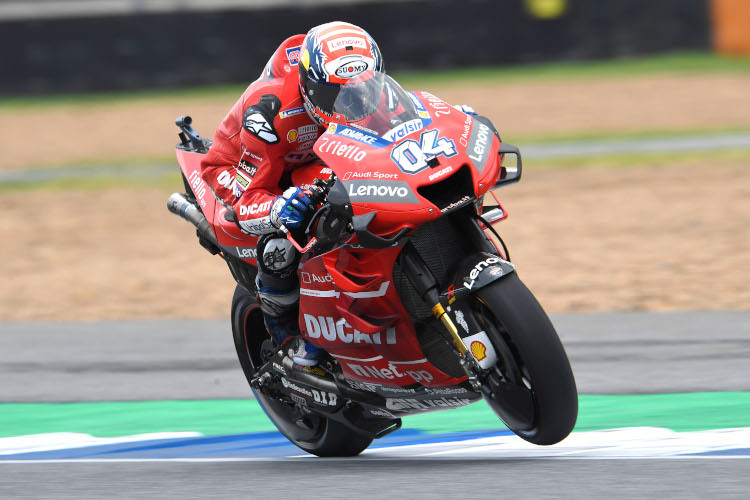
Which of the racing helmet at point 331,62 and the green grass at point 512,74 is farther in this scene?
the green grass at point 512,74

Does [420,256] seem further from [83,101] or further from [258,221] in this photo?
[83,101]

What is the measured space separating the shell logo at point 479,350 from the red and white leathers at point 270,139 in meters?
1.07

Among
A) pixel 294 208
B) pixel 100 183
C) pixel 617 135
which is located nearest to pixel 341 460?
pixel 294 208

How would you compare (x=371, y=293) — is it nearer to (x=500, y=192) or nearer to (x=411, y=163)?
(x=411, y=163)

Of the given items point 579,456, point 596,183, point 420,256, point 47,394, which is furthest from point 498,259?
point 596,183

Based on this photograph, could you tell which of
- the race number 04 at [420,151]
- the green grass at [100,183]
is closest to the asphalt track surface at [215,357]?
Result: the race number 04 at [420,151]

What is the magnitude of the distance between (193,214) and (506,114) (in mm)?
14613

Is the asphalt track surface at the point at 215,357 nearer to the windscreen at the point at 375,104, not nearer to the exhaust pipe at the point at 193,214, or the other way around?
the exhaust pipe at the point at 193,214

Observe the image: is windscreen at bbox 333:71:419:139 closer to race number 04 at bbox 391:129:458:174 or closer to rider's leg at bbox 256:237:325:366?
race number 04 at bbox 391:129:458:174

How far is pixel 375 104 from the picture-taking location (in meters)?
4.45

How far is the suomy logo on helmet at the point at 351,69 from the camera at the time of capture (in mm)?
4574

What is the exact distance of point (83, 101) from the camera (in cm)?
2472

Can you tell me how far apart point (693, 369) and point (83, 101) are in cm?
2031

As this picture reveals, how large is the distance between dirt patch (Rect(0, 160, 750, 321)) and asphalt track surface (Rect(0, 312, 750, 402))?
614mm
